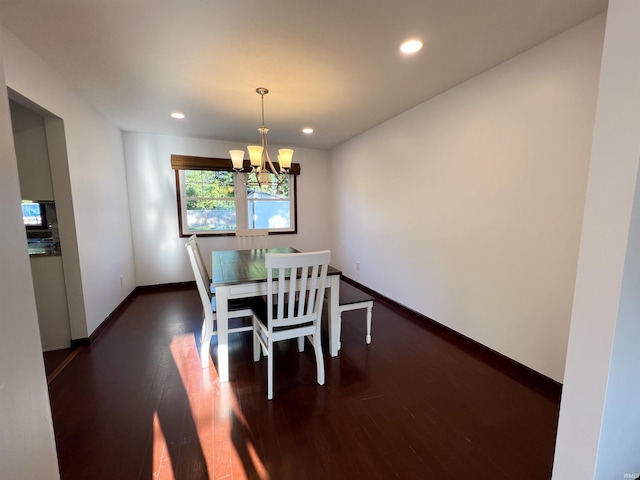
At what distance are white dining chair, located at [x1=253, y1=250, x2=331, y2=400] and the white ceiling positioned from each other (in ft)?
4.61

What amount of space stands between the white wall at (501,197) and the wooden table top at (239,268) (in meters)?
1.22

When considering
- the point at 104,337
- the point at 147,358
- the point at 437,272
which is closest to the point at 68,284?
the point at 104,337

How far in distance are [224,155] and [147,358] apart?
3.12m

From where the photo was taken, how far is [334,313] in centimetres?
239

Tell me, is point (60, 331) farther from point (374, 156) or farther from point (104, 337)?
point (374, 156)

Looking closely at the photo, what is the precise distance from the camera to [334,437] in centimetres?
156

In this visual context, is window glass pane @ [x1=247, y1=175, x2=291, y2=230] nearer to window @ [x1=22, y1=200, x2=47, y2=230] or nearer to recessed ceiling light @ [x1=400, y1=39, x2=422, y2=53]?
window @ [x1=22, y1=200, x2=47, y2=230]

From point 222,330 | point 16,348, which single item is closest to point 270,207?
point 222,330

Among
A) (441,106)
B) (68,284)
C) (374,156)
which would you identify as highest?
(441,106)

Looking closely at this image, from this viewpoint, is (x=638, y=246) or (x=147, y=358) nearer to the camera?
(x=638, y=246)

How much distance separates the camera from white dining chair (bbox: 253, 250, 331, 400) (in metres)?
1.80

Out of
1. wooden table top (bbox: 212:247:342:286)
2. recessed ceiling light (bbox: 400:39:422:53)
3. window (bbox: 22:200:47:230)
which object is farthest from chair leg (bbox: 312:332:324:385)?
window (bbox: 22:200:47:230)

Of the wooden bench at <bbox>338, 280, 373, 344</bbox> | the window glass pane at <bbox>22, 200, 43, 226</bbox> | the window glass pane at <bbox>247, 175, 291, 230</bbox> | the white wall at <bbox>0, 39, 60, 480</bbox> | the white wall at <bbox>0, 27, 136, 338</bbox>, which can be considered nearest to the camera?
the white wall at <bbox>0, 39, 60, 480</bbox>

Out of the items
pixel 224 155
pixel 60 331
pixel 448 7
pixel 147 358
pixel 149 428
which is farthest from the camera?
pixel 224 155
